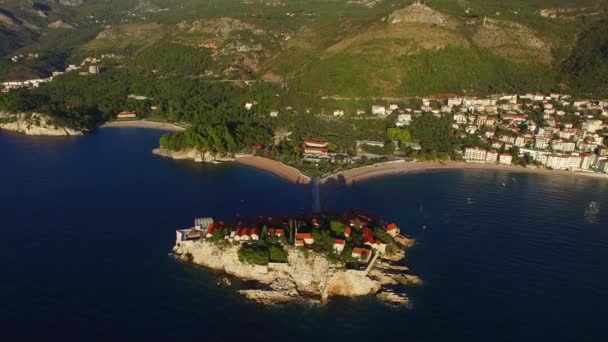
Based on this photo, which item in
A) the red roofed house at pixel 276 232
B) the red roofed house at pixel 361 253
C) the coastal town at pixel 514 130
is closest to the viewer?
the red roofed house at pixel 361 253

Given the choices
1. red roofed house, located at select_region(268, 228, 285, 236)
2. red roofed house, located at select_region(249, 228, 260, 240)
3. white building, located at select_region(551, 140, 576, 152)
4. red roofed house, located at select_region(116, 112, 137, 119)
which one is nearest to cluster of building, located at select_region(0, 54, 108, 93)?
red roofed house, located at select_region(116, 112, 137, 119)

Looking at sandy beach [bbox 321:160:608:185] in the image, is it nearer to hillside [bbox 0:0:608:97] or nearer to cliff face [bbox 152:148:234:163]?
cliff face [bbox 152:148:234:163]

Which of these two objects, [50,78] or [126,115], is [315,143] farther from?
[50,78]

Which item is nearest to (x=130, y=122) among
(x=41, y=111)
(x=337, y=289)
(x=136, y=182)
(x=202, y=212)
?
(x=41, y=111)

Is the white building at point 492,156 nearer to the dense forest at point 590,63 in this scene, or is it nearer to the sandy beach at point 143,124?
the dense forest at point 590,63

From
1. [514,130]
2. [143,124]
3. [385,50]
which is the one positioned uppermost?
[385,50]

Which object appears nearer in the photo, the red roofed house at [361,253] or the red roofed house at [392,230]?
the red roofed house at [361,253]

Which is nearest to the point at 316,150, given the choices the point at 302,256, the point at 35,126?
the point at 302,256

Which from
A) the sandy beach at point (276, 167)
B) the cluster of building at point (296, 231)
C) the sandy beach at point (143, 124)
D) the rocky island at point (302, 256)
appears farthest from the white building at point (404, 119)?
the rocky island at point (302, 256)
